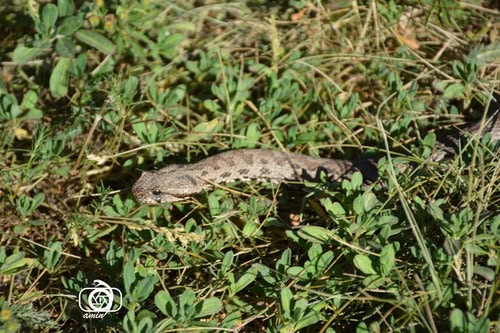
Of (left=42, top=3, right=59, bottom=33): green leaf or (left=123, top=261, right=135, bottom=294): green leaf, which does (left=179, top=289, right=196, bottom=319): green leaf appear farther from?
(left=42, top=3, right=59, bottom=33): green leaf

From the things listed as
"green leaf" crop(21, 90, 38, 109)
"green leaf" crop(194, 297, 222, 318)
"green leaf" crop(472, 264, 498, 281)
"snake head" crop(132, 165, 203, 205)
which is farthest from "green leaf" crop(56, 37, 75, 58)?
"green leaf" crop(472, 264, 498, 281)

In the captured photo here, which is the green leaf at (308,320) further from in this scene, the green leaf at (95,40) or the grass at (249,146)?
the green leaf at (95,40)

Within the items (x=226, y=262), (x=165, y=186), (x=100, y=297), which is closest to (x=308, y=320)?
(x=226, y=262)

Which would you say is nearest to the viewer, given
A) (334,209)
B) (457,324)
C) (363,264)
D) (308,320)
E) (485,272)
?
(457,324)

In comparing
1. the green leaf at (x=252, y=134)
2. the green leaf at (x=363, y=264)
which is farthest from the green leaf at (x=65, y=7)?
the green leaf at (x=363, y=264)

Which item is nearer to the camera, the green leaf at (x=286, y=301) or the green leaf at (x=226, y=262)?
the green leaf at (x=286, y=301)

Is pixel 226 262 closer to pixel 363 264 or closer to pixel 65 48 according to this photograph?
pixel 363 264

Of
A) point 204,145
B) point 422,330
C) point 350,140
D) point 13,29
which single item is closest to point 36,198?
point 204,145
